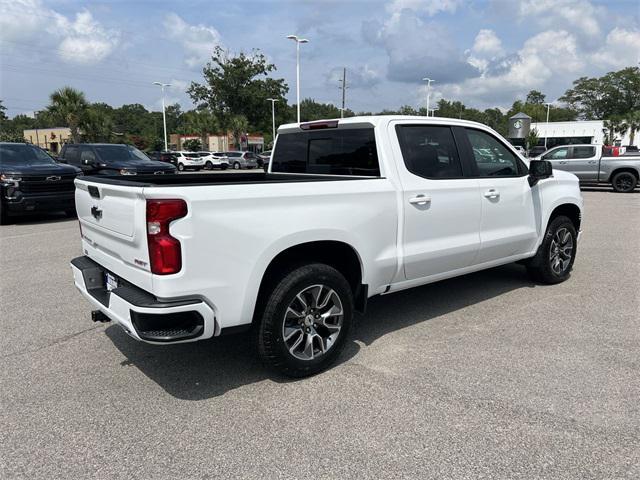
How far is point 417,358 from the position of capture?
12.8ft

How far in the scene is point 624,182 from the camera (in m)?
17.5

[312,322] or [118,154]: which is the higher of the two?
[118,154]

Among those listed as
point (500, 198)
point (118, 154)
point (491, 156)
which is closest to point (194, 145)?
point (118, 154)

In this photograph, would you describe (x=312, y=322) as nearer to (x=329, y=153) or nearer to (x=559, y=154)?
(x=329, y=153)

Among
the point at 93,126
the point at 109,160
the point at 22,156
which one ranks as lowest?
the point at 109,160

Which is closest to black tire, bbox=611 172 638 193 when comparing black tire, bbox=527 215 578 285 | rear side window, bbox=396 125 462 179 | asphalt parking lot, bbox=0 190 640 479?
black tire, bbox=527 215 578 285

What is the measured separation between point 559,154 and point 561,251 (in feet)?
46.3

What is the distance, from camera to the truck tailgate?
2955mm

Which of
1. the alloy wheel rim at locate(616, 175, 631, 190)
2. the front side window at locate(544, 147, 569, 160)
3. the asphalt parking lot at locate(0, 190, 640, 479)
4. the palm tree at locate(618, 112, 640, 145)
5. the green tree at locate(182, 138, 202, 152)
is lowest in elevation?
the asphalt parking lot at locate(0, 190, 640, 479)

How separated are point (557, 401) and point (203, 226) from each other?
8.23ft

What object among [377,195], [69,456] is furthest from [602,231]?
[69,456]

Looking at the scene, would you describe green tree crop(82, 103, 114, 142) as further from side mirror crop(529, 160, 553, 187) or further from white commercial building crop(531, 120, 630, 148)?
white commercial building crop(531, 120, 630, 148)

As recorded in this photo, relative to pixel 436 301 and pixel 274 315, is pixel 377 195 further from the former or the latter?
pixel 436 301

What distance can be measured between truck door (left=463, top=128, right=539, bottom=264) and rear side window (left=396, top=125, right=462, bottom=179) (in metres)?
0.23
